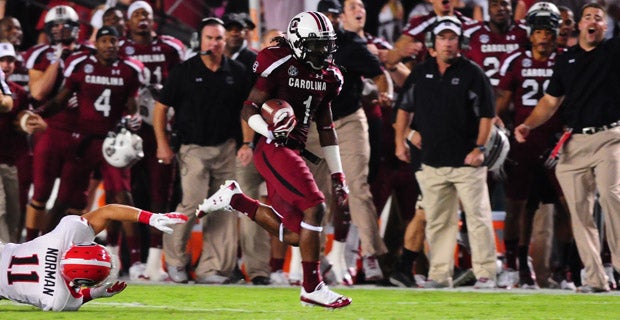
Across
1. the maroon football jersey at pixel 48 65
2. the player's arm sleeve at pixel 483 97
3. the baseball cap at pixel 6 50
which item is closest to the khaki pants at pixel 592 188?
the player's arm sleeve at pixel 483 97

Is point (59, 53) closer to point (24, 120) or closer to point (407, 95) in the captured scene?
point (24, 120)

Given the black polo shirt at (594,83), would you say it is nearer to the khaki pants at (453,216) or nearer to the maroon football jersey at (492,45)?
the khaki pants at (453,216)

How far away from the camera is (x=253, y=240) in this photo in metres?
12.0

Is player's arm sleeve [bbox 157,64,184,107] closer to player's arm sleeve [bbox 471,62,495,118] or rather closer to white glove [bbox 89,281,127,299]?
player's arm sleeve [bbox 471,62,495,118]

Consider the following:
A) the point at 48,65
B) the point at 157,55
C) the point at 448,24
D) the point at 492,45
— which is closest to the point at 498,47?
the point at 492,45

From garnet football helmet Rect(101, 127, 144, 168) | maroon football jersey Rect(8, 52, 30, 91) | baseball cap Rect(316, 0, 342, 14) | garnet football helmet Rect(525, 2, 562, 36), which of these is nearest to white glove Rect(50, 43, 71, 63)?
maroon football jersey Rect(8, 52, 30, 91)

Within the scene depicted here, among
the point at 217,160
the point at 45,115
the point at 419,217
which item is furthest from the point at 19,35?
the point at 419,217

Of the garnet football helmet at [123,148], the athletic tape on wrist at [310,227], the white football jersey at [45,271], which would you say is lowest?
the white football jersey at [45,271]

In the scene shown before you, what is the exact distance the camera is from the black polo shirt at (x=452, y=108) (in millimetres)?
11219

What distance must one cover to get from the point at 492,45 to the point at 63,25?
3.94 metres

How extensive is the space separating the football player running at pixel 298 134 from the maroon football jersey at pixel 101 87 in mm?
3423

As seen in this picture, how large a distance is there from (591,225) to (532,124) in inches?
36.3

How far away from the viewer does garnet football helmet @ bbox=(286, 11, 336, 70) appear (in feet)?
29.7

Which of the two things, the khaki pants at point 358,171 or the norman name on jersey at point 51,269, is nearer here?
the norman name on jersey at point 51,269
